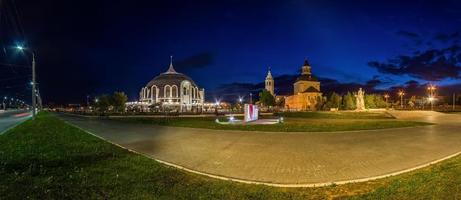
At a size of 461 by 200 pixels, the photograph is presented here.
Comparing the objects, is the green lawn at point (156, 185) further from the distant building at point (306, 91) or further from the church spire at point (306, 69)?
the church spire at point (306, 69)


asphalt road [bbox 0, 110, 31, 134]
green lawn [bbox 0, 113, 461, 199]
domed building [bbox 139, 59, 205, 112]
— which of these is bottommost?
green lawn [bbox 0, 113, 461, 199]

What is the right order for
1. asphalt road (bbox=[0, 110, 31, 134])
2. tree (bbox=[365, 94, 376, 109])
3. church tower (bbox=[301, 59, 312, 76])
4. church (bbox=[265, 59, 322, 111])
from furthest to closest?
1. church tower (bbox=[301, 59, 312, 76])
2. church (bbox=[265, 59, 322, 111])
3. tree (bbox=[365, 94, 376, 109])
4. asphalt road (bbox=[0, 110, 31, 134])

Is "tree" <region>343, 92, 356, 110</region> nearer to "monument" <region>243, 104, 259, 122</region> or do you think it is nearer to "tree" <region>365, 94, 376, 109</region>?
"tree" <region>365, 94, 376, 109</region>

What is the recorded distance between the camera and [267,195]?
5895 mm

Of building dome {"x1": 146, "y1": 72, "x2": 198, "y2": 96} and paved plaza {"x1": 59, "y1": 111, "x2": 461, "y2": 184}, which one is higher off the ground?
building dome {"x1": 146, "y1": 72, "x2": 198, "y2": 96}

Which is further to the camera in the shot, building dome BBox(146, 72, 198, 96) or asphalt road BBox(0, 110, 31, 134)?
building dome BBox(146, 72, 198, 96)

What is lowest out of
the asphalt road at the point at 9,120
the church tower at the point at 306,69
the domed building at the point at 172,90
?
the asphalt road at the point at 9,120

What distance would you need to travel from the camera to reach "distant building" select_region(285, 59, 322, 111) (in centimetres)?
11669

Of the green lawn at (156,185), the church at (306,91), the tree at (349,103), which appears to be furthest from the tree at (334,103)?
the green lawn at (156,185)

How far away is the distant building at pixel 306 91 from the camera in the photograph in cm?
11669

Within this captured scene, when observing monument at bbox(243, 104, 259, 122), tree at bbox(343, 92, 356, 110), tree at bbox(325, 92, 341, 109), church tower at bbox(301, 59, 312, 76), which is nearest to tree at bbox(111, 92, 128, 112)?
monument at bbox(243, 104, 259, 122)

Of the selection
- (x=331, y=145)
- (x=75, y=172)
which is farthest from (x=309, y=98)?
(x=75, y=172)

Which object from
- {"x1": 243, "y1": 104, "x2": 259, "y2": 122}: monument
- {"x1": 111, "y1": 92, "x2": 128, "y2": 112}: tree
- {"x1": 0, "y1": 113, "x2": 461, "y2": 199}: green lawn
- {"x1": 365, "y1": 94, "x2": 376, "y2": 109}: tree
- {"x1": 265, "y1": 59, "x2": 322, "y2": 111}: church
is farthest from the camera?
{"x1": 265, "y1": 59, "x2": 322, "y2": 111}: church

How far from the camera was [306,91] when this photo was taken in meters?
119
